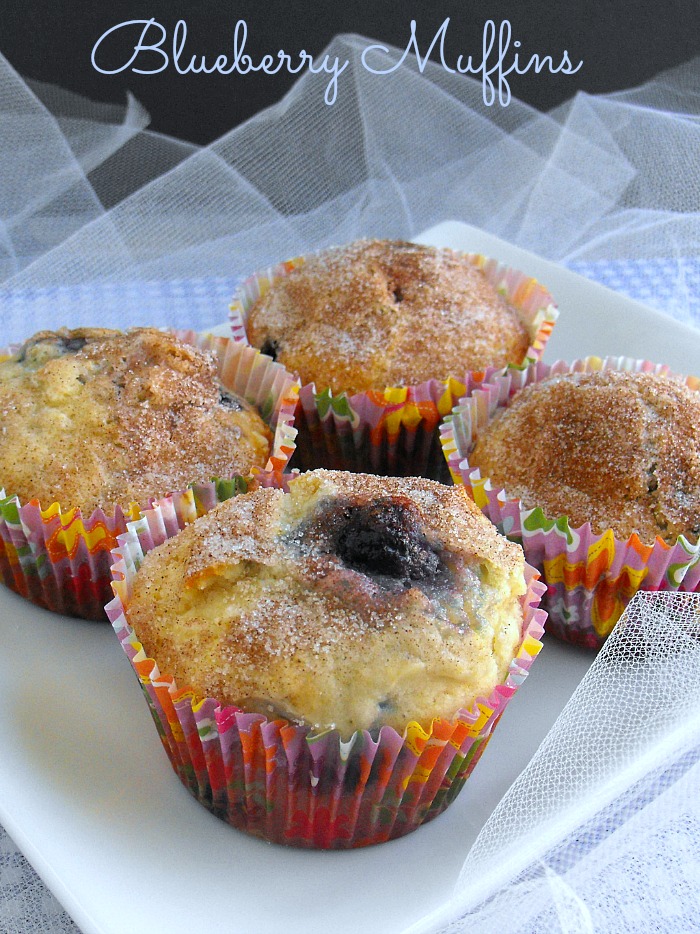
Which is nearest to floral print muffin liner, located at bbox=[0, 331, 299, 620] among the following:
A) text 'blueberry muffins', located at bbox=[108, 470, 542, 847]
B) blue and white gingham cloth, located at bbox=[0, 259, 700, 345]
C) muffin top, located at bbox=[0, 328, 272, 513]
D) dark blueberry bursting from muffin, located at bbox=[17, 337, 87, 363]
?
muffin top, located at bbox=[0, 328, 272, 513]

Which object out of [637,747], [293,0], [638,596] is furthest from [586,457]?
[293,0]

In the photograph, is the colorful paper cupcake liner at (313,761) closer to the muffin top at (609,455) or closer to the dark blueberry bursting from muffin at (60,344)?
the muffin top at (609,455)

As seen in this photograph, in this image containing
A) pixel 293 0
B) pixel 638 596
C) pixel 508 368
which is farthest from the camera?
pixel 293 0

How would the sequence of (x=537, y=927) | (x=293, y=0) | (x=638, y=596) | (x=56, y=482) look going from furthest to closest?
1. (x=293, y=0)
2. (x=56, y=482)
3. (x=638, y=596)
4. (x=537, y=927)

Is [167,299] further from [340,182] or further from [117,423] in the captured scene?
[117,423]

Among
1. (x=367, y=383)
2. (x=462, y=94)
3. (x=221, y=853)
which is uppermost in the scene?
(x=462, y=94)

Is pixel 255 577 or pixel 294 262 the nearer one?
pixel 255 577

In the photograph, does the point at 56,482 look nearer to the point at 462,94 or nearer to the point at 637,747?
the point at 637,747

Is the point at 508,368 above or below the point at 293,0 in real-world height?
below
